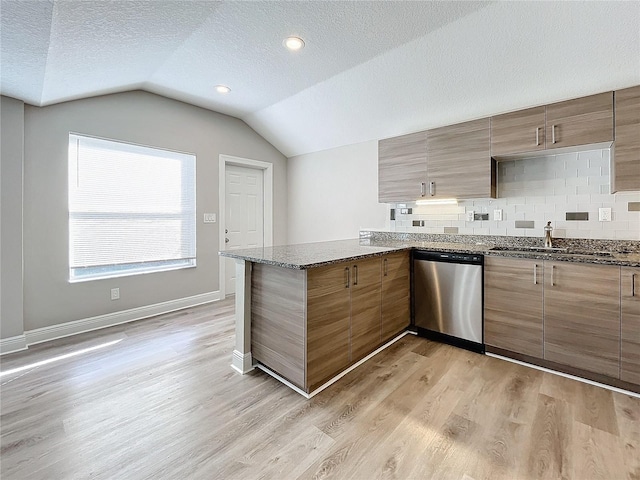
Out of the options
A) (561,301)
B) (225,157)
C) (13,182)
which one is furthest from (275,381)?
(225,157)

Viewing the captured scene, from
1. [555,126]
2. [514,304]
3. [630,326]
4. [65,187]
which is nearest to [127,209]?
[65,187]

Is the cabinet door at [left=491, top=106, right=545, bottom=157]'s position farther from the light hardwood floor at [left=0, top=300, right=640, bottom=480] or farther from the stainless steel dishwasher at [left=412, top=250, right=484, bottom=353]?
the light hardwood floor at [left=0, top=300, right=640, bottom=480]

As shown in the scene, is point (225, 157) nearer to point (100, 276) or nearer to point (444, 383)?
point (100, 276)

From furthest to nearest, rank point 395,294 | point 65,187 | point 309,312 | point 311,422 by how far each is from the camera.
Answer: point 65,187 → point 395,294 → point 309,312 → point 311,422

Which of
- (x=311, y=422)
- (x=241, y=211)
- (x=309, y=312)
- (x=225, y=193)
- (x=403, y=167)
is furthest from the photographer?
(x=241, y=211)

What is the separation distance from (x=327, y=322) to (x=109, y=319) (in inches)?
107

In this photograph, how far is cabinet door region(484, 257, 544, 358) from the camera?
93.9 inches

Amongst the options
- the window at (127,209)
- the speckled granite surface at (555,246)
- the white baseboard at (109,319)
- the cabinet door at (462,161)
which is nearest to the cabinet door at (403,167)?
the cabinet door at (462,161)

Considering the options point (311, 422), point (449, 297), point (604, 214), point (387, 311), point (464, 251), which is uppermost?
point (604, 214)

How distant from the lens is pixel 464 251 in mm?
2693

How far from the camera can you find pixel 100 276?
132 inches

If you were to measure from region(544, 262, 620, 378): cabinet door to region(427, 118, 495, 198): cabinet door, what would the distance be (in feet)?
3.15

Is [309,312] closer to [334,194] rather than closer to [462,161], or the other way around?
[462,161]

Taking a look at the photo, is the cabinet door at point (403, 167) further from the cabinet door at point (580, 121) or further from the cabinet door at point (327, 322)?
the cabinet door at point (327, 322)
